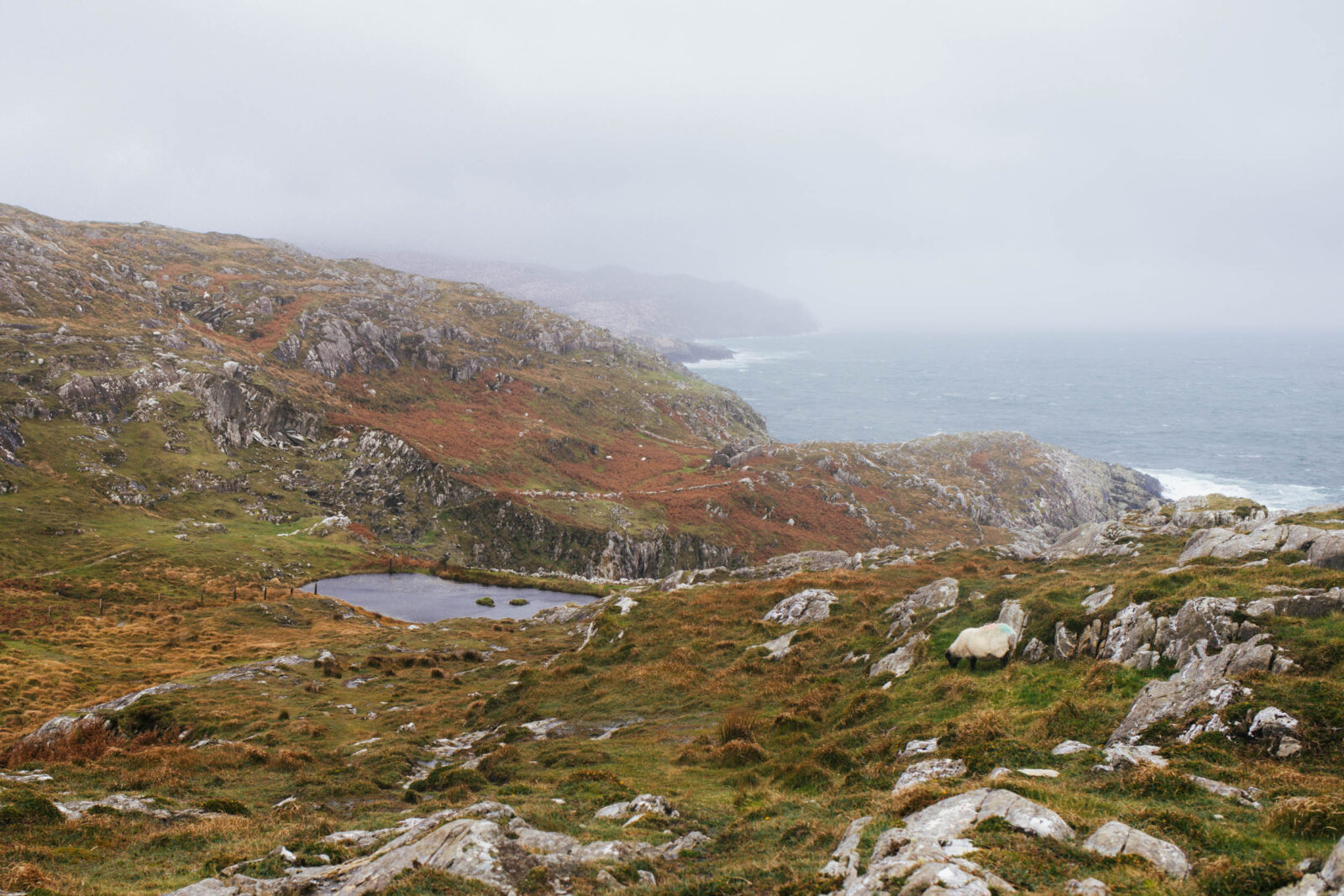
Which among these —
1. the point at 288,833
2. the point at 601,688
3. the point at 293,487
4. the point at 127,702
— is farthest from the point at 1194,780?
the point at 293,487

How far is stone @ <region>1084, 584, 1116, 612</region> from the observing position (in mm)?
22297

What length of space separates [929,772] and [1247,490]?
153 meters

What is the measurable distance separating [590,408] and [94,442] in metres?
90.6

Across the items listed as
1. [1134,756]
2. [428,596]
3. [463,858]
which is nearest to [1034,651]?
[1134,756]

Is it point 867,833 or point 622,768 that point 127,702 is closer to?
point 622,768

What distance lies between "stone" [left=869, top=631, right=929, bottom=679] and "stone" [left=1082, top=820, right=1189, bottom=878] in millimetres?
15049

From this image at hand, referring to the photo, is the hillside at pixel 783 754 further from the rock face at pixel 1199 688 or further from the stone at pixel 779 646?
the stone at pixel 779 646

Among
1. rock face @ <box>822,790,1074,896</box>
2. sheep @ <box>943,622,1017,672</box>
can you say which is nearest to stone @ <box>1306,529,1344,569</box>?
sheep @ <box>943,622,1017,672</box>

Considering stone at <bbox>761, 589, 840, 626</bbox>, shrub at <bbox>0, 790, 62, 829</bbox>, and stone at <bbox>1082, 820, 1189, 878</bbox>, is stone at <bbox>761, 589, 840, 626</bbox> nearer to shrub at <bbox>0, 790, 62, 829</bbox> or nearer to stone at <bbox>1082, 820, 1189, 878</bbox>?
stone at <bbox>1082, 820, 1189, 878</bbox>

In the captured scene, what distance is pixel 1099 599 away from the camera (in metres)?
23.4

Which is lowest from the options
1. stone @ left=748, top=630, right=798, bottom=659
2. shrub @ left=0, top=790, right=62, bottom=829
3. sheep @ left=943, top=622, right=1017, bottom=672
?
stone @ left=748, top=630, right=798, bottom=659

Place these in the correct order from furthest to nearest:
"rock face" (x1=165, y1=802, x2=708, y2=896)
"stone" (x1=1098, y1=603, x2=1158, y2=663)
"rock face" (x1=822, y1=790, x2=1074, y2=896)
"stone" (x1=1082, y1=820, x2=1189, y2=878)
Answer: "stone" (x1=1098, y1=603, x2=1158, y2=663), "rock face" (x1=165, y1=802, x2=708, y2=896), "stone" (x1=1082, y1=820, x2=1189, y2=878), "rock face" (x1=822, y1=790, x2=1074, y2=896)

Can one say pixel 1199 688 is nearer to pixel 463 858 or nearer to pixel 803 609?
pixel 463 858

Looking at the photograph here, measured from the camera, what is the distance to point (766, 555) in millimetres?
93500
